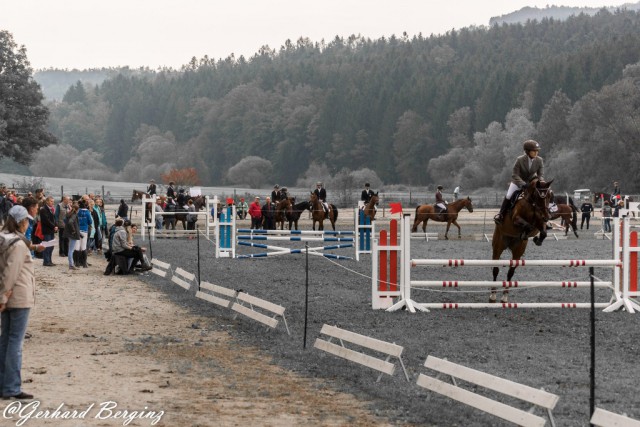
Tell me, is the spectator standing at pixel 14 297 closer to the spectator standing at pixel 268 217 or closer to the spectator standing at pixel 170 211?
the spectator standing at pixel 268 217

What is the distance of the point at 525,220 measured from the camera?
1680cm

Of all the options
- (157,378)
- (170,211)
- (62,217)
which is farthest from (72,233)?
(170,211)

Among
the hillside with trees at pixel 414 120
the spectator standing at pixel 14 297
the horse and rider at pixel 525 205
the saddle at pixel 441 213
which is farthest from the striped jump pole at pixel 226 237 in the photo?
the hillside with trees at pixel 414 120

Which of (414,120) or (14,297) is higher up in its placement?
(414,120)

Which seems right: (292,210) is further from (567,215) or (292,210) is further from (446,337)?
(446,337)

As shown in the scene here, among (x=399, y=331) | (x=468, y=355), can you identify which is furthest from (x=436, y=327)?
(x=468, y=355)

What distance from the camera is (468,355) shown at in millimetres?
11906

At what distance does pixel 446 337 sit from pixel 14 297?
5900 mm

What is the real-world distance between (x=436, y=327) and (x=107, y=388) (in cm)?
570

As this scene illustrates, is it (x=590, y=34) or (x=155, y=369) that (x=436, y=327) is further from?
(x=590, y=34)

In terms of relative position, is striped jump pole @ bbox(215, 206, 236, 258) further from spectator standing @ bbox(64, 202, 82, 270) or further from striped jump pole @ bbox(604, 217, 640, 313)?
striped jump pole @ bbox(604, 217, 640, 313)

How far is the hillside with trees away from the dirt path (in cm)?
7511

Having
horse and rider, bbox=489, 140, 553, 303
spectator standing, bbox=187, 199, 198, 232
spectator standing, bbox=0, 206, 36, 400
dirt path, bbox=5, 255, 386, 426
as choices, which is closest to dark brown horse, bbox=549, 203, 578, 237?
spectator standing, bbox=187, 199, 198, 232

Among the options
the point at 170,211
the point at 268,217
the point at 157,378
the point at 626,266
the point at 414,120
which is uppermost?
the point at 414,120
